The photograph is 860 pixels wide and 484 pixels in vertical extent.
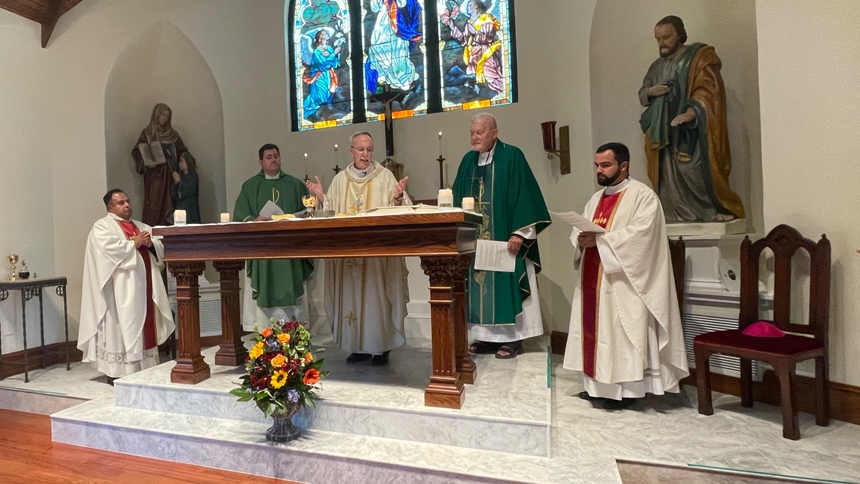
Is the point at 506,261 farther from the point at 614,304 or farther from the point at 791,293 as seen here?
the point at 791,293

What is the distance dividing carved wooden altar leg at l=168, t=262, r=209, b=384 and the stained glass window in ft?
10.2

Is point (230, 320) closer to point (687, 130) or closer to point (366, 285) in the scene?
point (366, 285)

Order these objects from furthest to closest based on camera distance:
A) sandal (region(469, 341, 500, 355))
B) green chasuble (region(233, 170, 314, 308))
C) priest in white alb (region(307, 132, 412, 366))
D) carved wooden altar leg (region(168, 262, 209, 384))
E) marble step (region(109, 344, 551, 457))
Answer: green chasuble (region(233, 170, 314, 308)) < sandal (region(469, 341, 500, 355)) < priest in white alb (region(307, 132, 412, 366)) < carved wooden altar leg (region(168, 262, 209, 384)) < marble step (region(109, 344, 551, 457))

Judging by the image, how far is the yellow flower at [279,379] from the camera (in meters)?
2.78

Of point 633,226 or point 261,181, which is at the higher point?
point 261,181

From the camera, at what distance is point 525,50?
5.50 m

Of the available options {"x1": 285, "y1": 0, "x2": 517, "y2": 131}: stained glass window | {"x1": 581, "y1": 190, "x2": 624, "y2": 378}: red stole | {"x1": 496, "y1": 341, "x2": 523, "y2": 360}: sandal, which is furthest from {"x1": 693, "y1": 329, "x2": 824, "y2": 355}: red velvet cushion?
{"x1": 285, "y1": 0, "x2": 517, "y2": 131}: stained glass window

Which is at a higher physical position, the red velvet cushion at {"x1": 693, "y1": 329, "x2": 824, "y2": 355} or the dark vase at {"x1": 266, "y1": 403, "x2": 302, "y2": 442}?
the red velvet cushion at {"x1": 693, "y1": 329, "x2": 824, "y2": 355}

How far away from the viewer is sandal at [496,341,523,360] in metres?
4.02

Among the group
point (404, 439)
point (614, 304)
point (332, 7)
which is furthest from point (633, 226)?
point (332, 7)

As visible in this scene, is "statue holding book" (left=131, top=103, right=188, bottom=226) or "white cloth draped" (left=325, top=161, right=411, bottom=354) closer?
"white cloth draped" (left=325, top=161, right=411, bottom=354)

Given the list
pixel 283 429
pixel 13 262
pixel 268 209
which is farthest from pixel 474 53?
pixel 13 262

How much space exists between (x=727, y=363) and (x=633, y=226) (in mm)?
1431

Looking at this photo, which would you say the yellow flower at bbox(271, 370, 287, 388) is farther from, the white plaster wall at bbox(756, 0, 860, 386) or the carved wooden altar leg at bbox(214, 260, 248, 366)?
the white plaster wall at bbox(756, 0, 860, 386)
